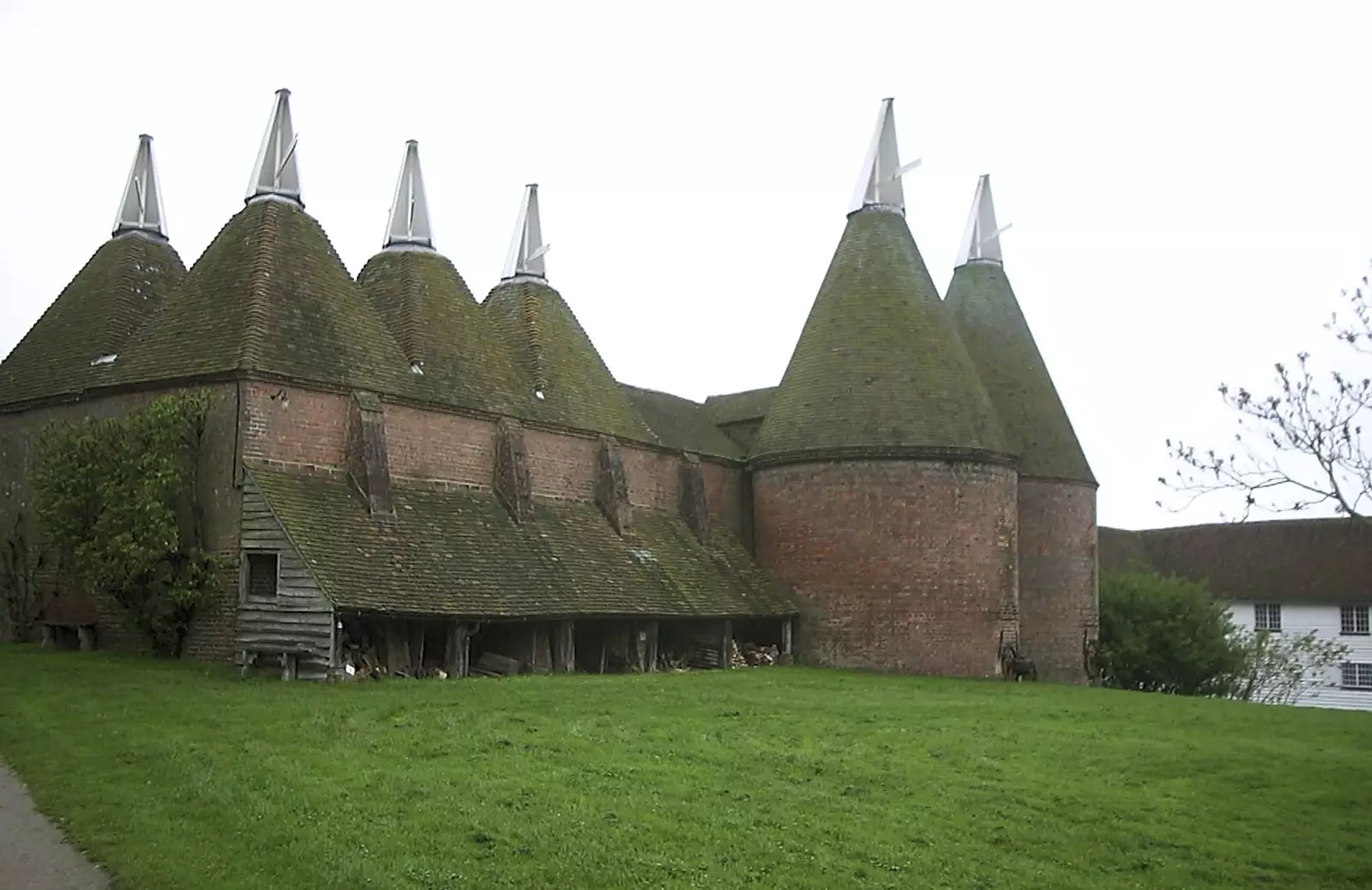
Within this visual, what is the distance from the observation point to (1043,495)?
33.1 m

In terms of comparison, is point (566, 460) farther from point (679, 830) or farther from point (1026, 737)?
point (679, 830)

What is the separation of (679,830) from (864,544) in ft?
61.2

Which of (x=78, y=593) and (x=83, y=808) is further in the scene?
(x=78, y=593)

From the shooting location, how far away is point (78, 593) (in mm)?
22938

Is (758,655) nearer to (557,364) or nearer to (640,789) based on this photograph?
(557,364)

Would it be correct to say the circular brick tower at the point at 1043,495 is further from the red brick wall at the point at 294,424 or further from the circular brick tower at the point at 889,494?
the red brick wall at the point at 294,424

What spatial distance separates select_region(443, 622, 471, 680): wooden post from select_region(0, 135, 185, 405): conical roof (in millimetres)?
7656

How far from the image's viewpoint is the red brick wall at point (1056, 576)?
32438 mm

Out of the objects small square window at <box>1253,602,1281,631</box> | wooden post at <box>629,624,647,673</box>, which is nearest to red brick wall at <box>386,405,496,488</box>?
wooden post at <box>629,624,647,673</box>

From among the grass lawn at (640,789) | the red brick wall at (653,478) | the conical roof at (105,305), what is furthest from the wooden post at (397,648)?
the red brick wall at (653,478)

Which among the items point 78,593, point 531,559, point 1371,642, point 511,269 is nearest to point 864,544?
point 531,559

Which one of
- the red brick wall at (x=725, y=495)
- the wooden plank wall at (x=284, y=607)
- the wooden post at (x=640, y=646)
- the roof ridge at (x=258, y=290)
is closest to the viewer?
the wooden plank wall at (x=284, y=607)

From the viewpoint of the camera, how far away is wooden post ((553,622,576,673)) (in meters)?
23.5

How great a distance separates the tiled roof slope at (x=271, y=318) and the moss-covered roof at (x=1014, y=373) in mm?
16228
